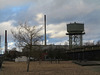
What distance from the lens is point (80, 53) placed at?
85.9 metres

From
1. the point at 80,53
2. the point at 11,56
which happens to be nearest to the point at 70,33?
the point at 80,53

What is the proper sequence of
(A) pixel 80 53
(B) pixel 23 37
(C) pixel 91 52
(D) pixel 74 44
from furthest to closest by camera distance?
(D) pixel 74 44, (A) pixel 80 53, (C) pixel 91 52, (B) pixel 23 37

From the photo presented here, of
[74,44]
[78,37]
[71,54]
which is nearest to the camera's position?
[71,54]

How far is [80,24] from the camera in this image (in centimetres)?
10444

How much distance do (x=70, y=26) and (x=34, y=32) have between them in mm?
79690

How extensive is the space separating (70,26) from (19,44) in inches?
3138

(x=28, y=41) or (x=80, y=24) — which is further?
(x=80, y=24)

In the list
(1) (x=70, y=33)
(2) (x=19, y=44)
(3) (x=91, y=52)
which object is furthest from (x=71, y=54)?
(2) (x=19, y=44)

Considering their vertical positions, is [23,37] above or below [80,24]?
below

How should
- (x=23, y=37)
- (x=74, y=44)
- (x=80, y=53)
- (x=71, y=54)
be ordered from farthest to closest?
(x=74, y=44)
(x=71, y=54)
(x=80, y=53)
(x=23, y=37)

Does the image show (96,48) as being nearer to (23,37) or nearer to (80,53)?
(80,53)

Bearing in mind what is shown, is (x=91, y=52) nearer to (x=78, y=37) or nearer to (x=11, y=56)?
(x=78, y=37)

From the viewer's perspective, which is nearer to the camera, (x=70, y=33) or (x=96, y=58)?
(x=96, y=58)

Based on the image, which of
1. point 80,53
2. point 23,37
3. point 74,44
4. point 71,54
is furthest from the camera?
point 74,44
